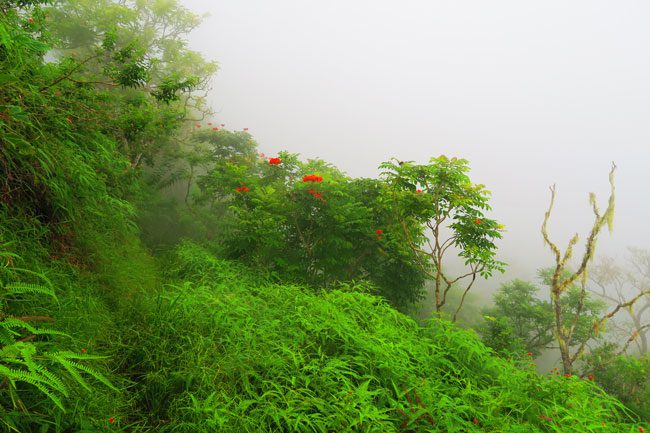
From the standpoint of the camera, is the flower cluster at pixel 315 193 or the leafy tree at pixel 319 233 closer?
the leafy tree at pixel 319 233

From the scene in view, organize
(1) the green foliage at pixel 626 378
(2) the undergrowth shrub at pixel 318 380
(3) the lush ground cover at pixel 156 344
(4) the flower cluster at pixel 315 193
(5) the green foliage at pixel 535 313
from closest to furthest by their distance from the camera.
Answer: (3) the lush ground cover at pixel 156 344 < (2) the undergrowth shrub at pixel 318 380 < (4) the flower cluster at pixel 315 193 < (1) the green foliage at pixel 626 378 < (5) the green foliage at pixel 535 313

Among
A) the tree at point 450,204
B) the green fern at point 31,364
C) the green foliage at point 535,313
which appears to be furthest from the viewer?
the green foliage at point 535,313

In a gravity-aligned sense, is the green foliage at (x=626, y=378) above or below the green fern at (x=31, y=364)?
above

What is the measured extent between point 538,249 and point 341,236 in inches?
2964

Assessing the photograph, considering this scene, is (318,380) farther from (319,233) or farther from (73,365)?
(319,233)

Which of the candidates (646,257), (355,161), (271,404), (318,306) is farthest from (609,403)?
(355,161)

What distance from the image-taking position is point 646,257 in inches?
1080

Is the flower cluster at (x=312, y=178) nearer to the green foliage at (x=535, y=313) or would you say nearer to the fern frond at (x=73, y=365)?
the fern frond at (x=73, y=365)

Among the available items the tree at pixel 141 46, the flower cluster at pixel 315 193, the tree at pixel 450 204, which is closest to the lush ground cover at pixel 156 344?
the tree at pixel 141 46

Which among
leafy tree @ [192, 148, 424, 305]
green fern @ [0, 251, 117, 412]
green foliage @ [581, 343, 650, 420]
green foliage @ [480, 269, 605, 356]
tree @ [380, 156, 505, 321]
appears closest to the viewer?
green fern @ [0, 251, 117, 412]

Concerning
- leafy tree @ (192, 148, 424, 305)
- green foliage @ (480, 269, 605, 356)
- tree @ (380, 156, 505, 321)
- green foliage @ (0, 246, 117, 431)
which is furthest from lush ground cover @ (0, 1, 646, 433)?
green foliage @ (480, 269, 605, 356)

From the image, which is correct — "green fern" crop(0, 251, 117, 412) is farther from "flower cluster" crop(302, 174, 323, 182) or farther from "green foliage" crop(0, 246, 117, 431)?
"flower cluster" crop(302, 174, 323, 182)

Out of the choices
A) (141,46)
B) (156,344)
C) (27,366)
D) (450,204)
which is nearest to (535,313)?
(450,204)

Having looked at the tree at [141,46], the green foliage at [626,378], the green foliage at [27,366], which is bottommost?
the green foliage at [27,366]
